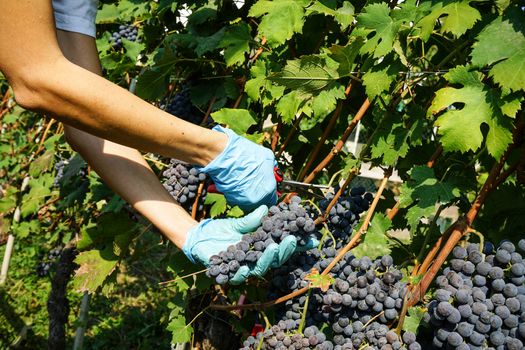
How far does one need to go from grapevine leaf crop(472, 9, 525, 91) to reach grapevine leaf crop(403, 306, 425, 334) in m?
0.66

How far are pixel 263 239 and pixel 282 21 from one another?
0.78 m

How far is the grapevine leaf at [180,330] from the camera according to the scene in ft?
7.38

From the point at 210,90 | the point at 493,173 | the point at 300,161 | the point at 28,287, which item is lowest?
the point at 28,287

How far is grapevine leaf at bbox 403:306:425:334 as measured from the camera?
151 centimetres

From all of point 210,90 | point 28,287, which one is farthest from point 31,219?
point 210,90

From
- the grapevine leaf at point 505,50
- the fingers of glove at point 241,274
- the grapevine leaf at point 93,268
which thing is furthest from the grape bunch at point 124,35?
the grapevine leaf at point 505,50

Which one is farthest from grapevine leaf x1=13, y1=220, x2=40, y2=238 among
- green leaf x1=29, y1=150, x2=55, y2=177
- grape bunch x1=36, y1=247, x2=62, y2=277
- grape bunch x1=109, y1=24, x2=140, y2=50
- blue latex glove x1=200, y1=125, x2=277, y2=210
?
blue latex glove x1=200, y1=125, x2=277, y2=210

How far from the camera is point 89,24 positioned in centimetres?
213

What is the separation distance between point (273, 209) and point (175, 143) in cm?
38

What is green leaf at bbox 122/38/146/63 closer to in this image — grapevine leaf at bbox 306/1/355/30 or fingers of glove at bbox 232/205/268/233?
grapevine leaf at bbox 306/1/355/30

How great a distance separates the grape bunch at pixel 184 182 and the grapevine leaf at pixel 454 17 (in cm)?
101

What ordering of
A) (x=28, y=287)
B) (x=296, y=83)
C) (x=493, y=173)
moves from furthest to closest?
(x=28, y=287) < (x=296, y=83) < (x=493, y=173)

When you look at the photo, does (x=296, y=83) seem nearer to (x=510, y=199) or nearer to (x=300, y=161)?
(x=300, y=161)

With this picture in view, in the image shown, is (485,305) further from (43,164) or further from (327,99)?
(43,164)
